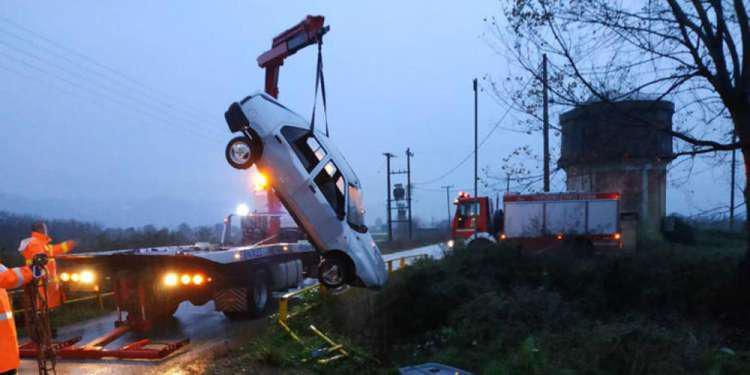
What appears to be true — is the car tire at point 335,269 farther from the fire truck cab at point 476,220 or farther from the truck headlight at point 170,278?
the fire truck cab at point 476,220

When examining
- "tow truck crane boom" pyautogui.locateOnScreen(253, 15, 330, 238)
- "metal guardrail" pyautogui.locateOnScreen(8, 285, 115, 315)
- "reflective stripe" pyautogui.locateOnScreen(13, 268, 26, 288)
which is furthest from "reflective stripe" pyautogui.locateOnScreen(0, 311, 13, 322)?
"tow truck crane boom" pyautogui.locateOnScreen(253, 15, 330, 238)

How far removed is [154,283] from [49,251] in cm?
196

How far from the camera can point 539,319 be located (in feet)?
21.9

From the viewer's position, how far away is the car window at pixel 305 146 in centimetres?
824

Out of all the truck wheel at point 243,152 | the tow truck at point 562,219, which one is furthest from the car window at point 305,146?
the tow truck at point 562,219

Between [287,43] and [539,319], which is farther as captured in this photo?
[287,43]

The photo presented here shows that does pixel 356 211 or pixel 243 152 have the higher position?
pixel 243 152

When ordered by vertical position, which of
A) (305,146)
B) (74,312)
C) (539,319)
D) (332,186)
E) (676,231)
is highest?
(305,146)

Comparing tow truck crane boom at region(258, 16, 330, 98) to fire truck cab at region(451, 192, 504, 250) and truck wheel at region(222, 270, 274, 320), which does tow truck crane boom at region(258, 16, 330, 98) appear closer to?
truck wheel at region(222, 270, 274, 320)

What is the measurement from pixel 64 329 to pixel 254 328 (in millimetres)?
3652

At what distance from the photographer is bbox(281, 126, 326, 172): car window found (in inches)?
324

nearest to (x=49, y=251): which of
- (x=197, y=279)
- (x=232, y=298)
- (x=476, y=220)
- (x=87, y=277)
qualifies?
(x=87, y=277)

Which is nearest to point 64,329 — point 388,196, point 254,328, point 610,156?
point 254,328

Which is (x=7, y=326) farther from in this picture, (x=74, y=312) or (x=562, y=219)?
(x=562, y=219)
